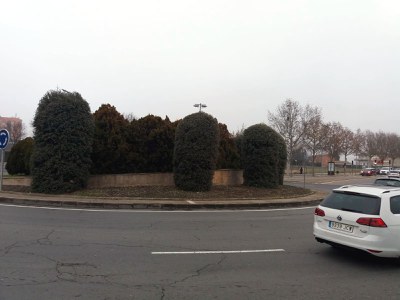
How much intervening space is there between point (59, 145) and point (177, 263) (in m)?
11.8

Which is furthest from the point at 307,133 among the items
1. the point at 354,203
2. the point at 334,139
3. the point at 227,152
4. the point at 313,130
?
the point at 354,203

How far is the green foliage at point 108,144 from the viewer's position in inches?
755

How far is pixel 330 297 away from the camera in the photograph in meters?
5.43

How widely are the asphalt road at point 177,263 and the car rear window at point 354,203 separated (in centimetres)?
92

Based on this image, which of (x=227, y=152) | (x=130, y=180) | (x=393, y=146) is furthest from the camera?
(x=393, y=146)

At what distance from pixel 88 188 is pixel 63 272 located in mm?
12690

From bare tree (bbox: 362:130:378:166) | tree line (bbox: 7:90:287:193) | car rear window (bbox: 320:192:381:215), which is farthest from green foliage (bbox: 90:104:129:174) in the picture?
bare tree (bbox: 362:130:378:166)

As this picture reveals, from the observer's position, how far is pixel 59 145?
17344 millimetres

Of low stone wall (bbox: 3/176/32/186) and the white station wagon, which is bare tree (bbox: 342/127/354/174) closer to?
low stone wall (bbox: 3/176/32/186)

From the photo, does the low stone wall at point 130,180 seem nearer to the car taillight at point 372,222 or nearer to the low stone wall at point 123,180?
the low stone wall at point 123,180

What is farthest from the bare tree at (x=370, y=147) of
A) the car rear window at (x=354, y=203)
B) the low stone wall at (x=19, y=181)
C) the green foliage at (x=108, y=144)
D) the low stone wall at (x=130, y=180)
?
the car rear window at (x=354, y=203)

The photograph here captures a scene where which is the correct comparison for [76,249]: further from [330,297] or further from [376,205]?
[376,205]

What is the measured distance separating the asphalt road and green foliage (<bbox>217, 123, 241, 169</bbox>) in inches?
458

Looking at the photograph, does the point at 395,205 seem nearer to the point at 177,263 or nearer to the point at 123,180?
the point at 177,263
